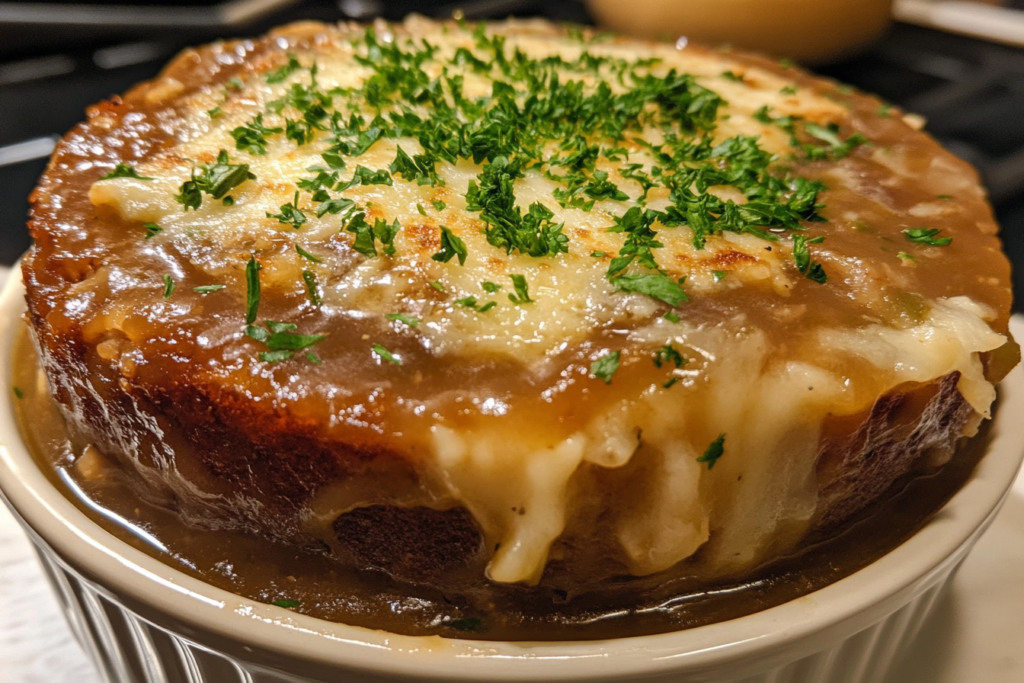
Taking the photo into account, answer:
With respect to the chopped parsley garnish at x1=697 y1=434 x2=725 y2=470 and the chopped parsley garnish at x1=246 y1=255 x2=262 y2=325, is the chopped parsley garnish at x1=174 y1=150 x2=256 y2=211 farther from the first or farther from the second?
the chopped parsley garnish at x1=697 y1=434 x2=725 y2=470

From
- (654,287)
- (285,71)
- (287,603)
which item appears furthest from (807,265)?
(285,71)

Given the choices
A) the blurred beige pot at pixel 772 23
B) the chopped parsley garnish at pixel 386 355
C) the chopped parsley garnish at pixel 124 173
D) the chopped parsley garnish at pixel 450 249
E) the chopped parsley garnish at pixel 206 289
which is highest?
the chopped parsley garnish at pixel 450 249

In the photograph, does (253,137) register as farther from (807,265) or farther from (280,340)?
(807,265)

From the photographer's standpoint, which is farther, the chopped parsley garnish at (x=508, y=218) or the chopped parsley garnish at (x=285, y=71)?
the chopped parsley garnish at (x=285, y=71)

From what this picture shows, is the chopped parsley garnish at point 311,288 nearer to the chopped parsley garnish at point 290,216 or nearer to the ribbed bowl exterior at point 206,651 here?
the chopped parsley garnish at point 290,216

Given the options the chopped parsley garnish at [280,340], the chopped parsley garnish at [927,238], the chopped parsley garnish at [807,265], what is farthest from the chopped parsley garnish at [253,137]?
the chopped parsley garnish at [927,238]

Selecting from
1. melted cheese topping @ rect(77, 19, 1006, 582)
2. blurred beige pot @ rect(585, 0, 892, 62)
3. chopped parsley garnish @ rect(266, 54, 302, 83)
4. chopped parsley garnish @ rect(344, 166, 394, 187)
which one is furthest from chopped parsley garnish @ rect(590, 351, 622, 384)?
blurred beige pot @ rect(585, 0, 892, 62)
